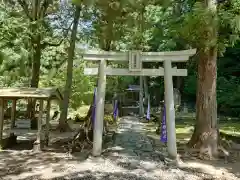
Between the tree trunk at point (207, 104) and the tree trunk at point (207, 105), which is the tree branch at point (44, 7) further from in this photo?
the tree trunk at point (207, 104)

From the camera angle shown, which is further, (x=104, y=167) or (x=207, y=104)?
(x=207, y=104)

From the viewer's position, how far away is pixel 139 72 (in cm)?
884

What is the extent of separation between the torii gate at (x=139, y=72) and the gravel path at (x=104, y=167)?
23.6 inches

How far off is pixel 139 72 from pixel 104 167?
9.60ft

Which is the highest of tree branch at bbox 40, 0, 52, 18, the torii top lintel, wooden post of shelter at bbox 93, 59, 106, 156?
tree branch at bbox 40, 0, 52, 18

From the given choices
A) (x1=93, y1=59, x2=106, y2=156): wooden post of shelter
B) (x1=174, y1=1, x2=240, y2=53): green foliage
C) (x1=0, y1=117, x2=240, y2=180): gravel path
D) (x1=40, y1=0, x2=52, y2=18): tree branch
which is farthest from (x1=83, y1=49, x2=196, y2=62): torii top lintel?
(x1=40, y1=0, x2=52, y2=18): tree branch

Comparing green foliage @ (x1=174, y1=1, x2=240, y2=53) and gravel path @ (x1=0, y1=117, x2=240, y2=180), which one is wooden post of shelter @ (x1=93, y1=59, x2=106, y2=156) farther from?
green foliage @ (x1=174, y1=1, x2=240, y2=53)

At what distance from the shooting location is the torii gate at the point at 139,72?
8508mm

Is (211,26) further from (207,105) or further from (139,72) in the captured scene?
(207,105)

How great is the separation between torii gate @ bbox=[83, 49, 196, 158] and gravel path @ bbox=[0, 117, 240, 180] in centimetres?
60

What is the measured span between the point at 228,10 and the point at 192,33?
118cm

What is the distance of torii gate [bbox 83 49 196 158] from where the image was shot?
→ 27.9 feet

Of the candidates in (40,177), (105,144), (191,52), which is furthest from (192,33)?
(40,177)

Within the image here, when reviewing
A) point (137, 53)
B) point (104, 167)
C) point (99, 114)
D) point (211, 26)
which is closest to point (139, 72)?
point (137, 53)
